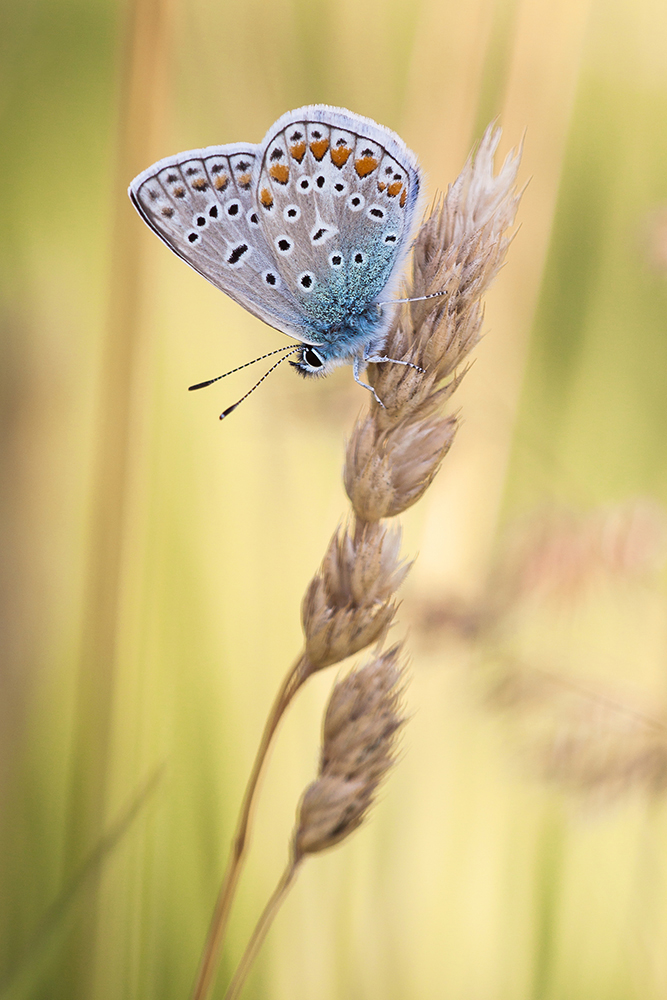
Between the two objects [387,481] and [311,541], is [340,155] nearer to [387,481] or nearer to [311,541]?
[387,481]

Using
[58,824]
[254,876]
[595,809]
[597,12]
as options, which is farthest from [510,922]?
[597,12]

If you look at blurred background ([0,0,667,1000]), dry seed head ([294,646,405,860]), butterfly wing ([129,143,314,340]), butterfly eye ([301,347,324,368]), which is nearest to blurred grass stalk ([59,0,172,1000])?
blurred background ([0,0,667,1000])

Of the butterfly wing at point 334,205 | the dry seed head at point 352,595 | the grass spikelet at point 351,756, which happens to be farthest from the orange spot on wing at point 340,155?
the grass spikelet at point 351,756

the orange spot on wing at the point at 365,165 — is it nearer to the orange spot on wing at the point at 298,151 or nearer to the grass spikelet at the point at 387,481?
the orange spot on wing at the point at 298,151

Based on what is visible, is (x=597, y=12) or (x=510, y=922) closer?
(x=510, y=922)

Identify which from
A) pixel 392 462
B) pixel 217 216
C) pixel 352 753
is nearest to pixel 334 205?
pixel 217 216

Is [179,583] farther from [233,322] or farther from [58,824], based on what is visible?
[233,322]

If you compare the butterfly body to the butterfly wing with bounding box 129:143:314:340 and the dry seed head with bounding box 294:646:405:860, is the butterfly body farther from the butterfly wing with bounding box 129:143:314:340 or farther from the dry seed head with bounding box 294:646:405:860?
the dry seed head with bounding box 294:646:405:860
